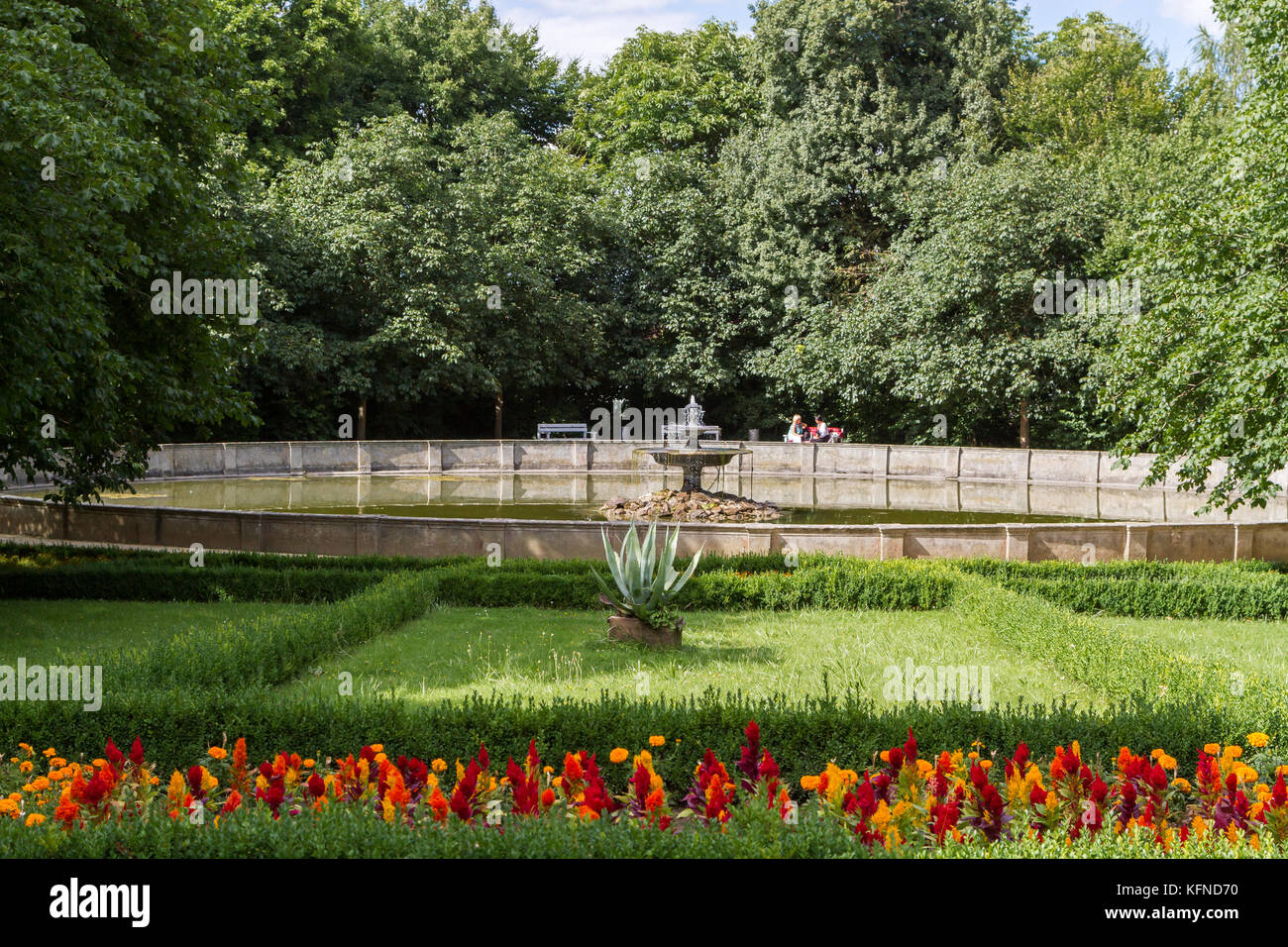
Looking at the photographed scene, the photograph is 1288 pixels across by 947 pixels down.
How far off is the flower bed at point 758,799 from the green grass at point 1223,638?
4.60 metres

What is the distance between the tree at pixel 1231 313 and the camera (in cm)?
1238

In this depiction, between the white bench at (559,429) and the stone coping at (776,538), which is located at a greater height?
the white bench at (559,429)

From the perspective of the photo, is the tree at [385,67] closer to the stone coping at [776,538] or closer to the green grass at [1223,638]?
the stone coping at [776,538]

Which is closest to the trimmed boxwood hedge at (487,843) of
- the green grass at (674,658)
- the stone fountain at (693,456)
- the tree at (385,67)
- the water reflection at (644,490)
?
the green grass at (674,658)

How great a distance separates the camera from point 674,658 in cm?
917

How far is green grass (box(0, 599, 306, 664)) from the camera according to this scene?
971 centimetres

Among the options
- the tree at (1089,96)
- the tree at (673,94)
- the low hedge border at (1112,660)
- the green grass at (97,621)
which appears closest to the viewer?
the low hedge border at (1112,660)

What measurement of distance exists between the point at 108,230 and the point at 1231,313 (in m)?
11.7

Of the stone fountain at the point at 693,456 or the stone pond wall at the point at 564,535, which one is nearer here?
the stone pond wall at the point at 564,535

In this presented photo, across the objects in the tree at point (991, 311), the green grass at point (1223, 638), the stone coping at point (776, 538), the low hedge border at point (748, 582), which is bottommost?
the green grass at point (1223, 638)

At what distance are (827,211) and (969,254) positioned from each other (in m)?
6.28

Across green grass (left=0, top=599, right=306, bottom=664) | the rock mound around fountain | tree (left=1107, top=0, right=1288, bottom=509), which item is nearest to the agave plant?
green grass (left=0, top=599, right=306, bottom=664)

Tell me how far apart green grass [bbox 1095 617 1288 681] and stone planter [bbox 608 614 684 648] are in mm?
3876
